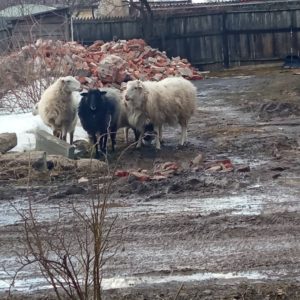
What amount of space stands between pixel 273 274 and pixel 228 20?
30142 millimetres

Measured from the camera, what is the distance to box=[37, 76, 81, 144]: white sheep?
17.8 m

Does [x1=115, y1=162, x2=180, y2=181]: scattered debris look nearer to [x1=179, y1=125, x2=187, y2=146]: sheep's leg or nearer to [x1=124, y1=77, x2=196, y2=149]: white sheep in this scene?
[x1=124, y1=77, x2=196, y2=149]: white sheep

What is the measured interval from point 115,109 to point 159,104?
88 cm

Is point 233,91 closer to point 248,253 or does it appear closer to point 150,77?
point 150,77

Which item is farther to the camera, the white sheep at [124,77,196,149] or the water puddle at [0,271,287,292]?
the white sheep at [124,77,196,149]

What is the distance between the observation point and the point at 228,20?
37969 millimetres

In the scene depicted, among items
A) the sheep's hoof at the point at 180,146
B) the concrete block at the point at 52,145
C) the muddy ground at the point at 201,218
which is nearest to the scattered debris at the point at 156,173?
the muddy ground at the point at 201,218

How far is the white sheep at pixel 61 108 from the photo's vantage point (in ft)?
58.5

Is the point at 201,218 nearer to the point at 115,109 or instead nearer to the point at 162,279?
the point at 162,279

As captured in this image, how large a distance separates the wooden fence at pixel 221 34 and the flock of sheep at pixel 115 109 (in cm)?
1982

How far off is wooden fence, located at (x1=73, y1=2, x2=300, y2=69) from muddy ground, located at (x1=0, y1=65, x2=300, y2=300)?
1766 cm

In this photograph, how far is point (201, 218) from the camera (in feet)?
37.1

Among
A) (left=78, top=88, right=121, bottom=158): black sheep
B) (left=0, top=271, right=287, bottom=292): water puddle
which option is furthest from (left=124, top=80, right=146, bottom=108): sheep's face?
(left=0, top=271, right=287, bottom=292): water puddle

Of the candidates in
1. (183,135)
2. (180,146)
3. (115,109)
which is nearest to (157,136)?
(180,146)
